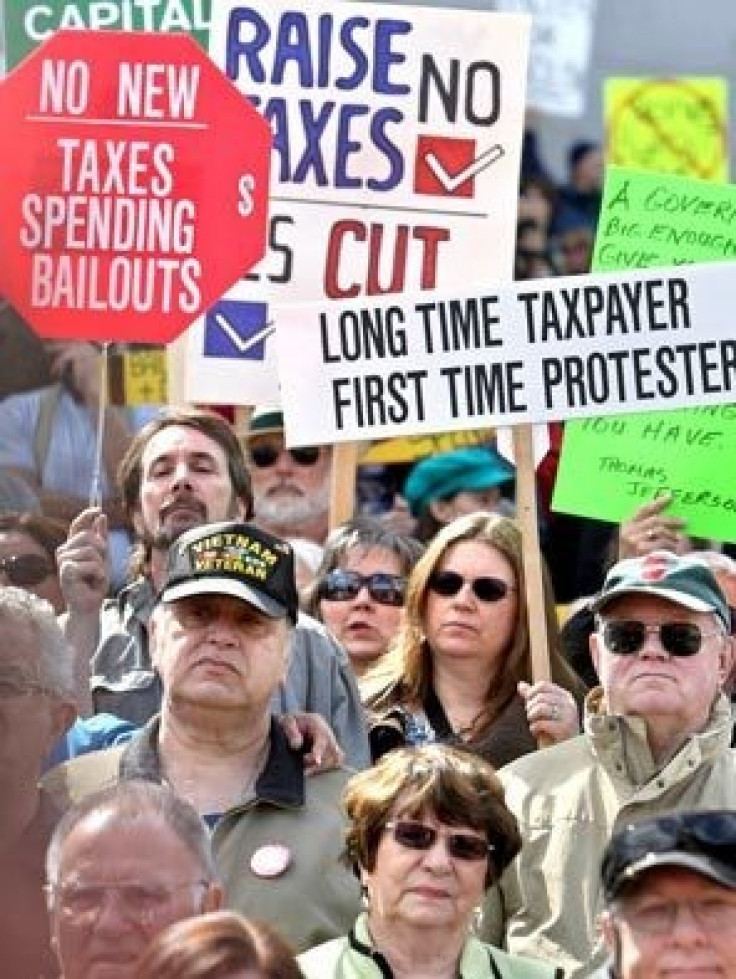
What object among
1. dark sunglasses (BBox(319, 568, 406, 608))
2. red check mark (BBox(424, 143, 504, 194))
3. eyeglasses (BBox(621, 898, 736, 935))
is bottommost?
eyeglasses (BBox(621, 898, 736, 935))

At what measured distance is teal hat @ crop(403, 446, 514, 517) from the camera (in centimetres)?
1159

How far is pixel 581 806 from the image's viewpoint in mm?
7691

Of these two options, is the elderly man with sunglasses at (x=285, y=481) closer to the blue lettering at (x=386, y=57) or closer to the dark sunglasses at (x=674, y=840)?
the blue lettering at (x=386, y=57)

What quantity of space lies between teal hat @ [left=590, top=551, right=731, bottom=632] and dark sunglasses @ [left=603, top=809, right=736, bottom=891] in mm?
1431

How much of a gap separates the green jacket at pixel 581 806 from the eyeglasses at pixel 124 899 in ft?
3.73

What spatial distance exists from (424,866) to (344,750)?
1.22 m

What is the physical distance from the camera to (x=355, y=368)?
29.5ft

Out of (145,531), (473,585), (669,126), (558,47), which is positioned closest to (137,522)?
(145,531)

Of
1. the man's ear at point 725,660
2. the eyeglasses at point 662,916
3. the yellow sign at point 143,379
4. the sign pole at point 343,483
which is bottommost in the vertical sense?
the eyeglasses at point 662,916

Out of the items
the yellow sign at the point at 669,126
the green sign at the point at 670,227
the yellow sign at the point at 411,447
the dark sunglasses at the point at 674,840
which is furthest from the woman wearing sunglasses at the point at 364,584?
the yellow sign at the point at 669,126

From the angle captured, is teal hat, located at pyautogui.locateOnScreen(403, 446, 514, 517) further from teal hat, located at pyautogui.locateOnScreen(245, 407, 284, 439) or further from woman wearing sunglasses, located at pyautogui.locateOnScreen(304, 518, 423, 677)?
woman wearing sunglasses, located at pyautogui.locateOnScreen(304, 518, 423, 677)

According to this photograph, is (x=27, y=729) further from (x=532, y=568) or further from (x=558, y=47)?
(x=558, y=47)

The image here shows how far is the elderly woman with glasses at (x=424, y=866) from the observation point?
7.10 metres

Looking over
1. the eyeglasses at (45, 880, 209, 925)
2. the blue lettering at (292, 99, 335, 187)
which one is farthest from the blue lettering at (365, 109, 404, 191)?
the eyeglasses at (45, 880, 209, 925)
